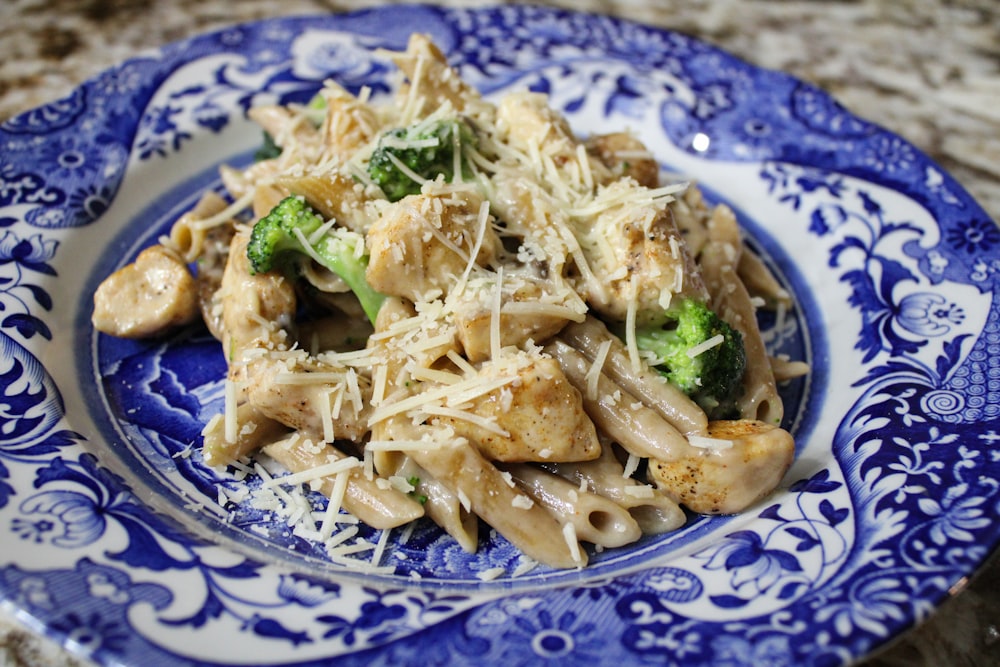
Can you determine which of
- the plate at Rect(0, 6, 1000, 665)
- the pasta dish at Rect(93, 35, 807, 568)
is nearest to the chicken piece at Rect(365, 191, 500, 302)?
the pasta dish at Rect(93, 35, 807, 568)

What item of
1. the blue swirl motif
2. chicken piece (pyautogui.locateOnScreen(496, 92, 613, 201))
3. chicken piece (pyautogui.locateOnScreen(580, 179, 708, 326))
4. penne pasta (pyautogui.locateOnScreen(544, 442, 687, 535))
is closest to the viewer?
the blue swirl motif

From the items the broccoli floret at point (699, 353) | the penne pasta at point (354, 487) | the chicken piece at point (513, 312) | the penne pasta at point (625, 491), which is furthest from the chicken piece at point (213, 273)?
the broccoli floret at point (699, 353)

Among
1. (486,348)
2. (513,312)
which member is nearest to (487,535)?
(486,348)

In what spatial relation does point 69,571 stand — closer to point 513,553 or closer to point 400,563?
point 400,563

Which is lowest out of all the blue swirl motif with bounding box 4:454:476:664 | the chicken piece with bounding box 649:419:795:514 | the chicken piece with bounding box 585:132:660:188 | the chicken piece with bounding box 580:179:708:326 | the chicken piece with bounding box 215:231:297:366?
the blue swirl motif with bounding box 4:454:476:664

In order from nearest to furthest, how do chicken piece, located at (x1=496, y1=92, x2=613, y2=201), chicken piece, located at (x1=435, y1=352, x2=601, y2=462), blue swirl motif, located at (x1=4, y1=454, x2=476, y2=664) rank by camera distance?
blue swirl motif, located at (x1=4, y1=454, x2=476, y2=664) < chicken piece, located at (x1=435, y1=352, x2=601, y2=462) < chicken piece, located at (x1=496, y1=92, x2=613, y2=201)

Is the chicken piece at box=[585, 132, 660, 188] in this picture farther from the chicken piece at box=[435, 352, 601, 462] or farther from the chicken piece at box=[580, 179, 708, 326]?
the chicken piece at box=[435, 352, 601, 462]

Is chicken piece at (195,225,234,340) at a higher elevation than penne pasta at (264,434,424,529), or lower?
higher

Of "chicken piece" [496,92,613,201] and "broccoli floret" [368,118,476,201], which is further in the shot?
"chicken piece" [496,92,613,201]
